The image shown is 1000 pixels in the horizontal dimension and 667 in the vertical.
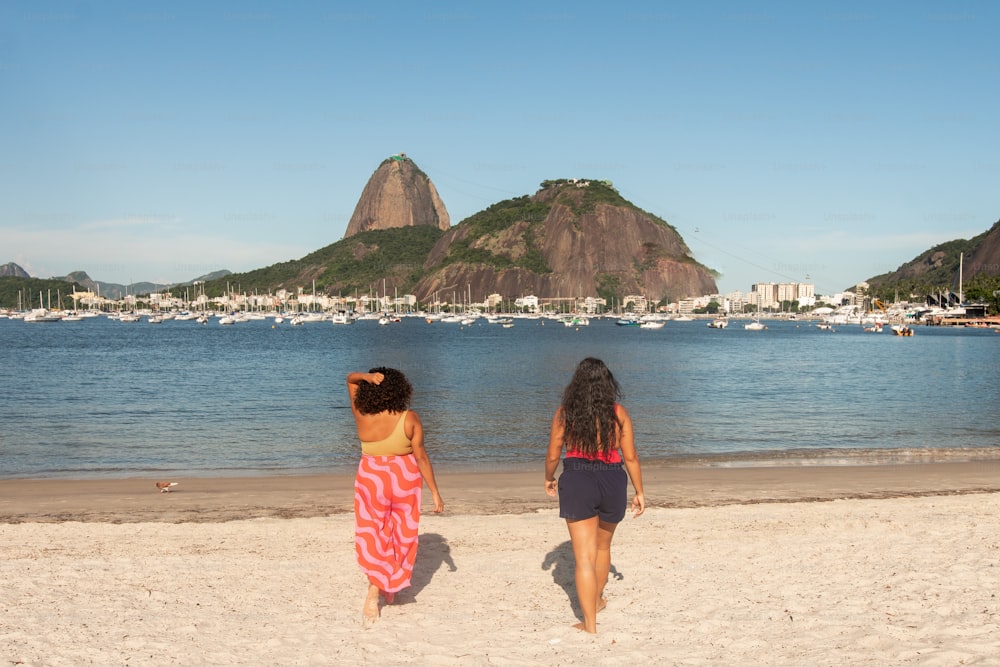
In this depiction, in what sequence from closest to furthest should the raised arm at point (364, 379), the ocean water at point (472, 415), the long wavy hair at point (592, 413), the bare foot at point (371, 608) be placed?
1. the long wavy hair at point (592, 413)
2. the raised arm at point (364, 379)
3. the bare foot at point (371, 608)
4. the ocean water at point (472, 415)

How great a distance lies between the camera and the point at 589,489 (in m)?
5.93

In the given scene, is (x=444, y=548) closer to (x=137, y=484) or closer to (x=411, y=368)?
(x=137, y=484)

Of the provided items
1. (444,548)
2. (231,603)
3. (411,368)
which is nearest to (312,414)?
(444,548)

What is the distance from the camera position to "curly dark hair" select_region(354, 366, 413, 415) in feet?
20.8

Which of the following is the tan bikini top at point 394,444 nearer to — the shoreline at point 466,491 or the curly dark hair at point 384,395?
the curly dark hair at point 384,395

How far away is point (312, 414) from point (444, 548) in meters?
17.3

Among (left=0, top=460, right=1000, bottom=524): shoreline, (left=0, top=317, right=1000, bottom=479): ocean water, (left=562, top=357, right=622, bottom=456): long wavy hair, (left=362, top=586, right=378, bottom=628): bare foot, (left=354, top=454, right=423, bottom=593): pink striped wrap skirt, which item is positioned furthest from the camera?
(left=0, top=317, right=1000, bottom=479): ocean water

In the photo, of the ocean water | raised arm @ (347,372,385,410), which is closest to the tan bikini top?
raised arm @ (347,372,385,410)

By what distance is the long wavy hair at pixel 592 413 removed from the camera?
5.94 meters

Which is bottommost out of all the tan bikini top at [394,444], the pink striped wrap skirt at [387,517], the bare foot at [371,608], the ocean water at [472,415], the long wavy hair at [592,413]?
the ocean water at [472,415]

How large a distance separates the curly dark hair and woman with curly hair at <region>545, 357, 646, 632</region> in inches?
48.5

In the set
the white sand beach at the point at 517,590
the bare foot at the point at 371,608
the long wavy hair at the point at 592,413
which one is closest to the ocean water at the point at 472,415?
the white sand beach at the point at 517,590

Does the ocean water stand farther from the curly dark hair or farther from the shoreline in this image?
the curly dark hair

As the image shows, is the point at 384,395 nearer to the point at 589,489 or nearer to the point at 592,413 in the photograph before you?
the point at 592,413
